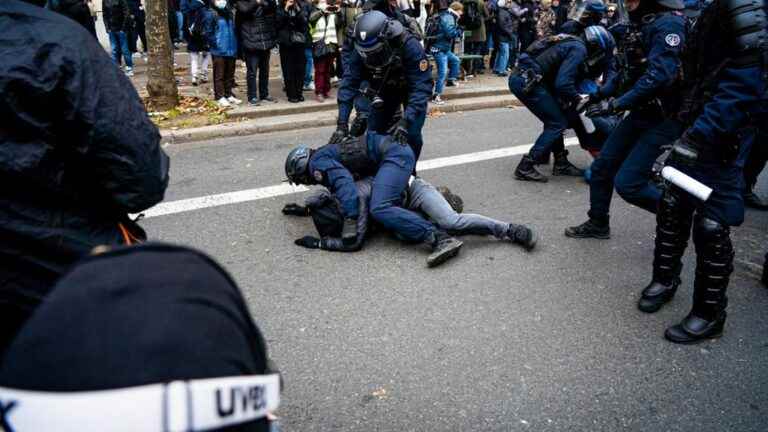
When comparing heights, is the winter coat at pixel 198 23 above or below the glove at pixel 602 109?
above

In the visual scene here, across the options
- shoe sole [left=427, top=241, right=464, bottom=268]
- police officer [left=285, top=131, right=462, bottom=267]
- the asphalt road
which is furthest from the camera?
police officer [left=285, top=131, right=462, bottom=267]

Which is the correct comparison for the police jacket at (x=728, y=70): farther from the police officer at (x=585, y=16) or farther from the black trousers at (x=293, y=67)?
the black trousers at (x=293, y=67)

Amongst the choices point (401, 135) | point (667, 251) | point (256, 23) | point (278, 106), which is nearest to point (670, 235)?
point (667, 251)

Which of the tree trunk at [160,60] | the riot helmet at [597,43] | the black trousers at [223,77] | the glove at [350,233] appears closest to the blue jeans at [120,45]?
the tree trunk at [160,60]

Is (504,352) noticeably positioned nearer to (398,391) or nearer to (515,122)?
(398,391)

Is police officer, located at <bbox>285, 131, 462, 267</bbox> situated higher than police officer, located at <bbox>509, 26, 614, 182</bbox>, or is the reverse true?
police officer, located at <bbox>509, 26, 614, 182</bbox>

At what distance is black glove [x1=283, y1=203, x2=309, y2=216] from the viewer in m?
5.05

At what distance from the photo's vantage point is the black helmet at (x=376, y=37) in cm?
480

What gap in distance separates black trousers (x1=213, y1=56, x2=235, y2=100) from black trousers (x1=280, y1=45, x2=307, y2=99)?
2.53ft

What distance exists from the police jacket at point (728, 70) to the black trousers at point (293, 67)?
275 inches

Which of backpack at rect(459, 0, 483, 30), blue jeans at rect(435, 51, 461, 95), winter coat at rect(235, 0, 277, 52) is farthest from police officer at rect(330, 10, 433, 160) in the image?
backpack at rect(459, 0, 483, 30)

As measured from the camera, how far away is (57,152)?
65.7 inches

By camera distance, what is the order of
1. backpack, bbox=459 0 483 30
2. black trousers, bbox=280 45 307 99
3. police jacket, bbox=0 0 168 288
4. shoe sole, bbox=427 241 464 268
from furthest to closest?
backpack, bbox=459 0 483 30 < black trousers, bbox=280 45 307 99 < shoe sole, bbox=427 241 464 268 < police jacket, bbox=0 0 168 288

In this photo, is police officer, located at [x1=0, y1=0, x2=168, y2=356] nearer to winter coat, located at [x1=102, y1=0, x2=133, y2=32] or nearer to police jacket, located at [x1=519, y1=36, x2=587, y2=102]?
police jacket, located at [x1=519, y1=36, x2=587, y2=102]
